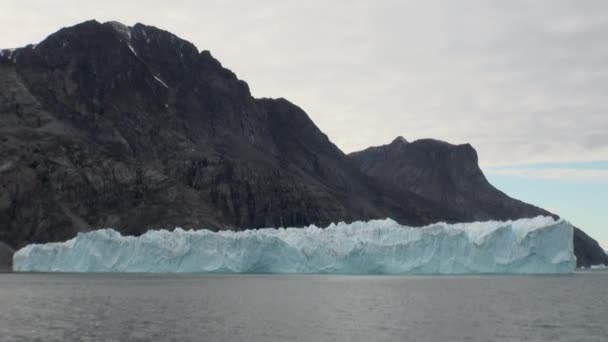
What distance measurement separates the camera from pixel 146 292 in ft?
212

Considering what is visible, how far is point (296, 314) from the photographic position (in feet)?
155

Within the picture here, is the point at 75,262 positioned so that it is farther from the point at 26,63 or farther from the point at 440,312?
the point at 26,63

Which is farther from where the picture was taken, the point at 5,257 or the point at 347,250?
the point at 5,257

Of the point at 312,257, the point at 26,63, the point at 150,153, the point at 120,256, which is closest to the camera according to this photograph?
the point at 312,257

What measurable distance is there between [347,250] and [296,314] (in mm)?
48108

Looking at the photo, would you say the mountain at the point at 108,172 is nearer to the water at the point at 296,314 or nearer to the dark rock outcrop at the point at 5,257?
the dark rock outcrop at the point at 5,257

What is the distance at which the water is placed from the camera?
121ft

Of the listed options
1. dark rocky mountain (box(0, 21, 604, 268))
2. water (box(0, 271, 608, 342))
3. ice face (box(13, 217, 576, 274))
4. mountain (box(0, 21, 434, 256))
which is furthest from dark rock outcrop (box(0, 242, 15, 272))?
water (box(0, 271, 608, 342))

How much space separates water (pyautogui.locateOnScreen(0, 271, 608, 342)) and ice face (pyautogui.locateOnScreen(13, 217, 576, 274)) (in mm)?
16777

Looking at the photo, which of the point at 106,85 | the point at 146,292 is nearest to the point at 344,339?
the point at 146,292

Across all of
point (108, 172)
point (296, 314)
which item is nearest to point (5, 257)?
point (108, 172)

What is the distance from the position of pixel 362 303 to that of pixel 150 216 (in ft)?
366

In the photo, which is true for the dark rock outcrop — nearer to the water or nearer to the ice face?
the ice face

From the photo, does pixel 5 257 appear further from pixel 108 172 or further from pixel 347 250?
pixel 347 250
